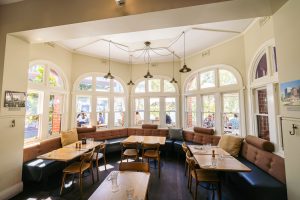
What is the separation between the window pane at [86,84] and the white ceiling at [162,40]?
930 millimetres

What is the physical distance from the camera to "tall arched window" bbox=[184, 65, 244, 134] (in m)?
4.11

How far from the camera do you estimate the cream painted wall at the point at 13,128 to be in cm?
267

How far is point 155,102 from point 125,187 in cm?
453

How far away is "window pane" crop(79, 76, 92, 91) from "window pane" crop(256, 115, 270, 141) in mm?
5292

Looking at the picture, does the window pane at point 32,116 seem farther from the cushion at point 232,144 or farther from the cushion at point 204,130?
the cushion at point 232,144

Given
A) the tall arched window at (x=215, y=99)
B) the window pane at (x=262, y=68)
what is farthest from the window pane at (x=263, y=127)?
the window pane at (x=262, y=68)

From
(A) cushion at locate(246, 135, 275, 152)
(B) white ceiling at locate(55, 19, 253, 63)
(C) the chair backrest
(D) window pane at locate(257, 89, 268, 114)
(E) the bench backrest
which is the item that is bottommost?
(E) the bench backrest

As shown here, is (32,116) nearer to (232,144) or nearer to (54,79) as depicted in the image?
(54,79)

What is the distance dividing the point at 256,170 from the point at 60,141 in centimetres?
488

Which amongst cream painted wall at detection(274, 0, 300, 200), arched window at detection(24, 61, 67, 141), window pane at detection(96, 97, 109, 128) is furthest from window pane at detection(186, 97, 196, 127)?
arched window at detection(24, 61, 67, 141)

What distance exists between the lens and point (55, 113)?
454 cm

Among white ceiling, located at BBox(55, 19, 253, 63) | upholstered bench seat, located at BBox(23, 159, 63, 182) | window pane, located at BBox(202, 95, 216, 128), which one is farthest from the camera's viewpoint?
window pane, located at BBox(202, 95, 216, 128)

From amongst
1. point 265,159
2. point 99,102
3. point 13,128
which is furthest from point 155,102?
point 13,128

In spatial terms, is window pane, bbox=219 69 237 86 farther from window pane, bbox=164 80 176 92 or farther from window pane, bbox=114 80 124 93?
window pane, bbox=114 80 124 93
